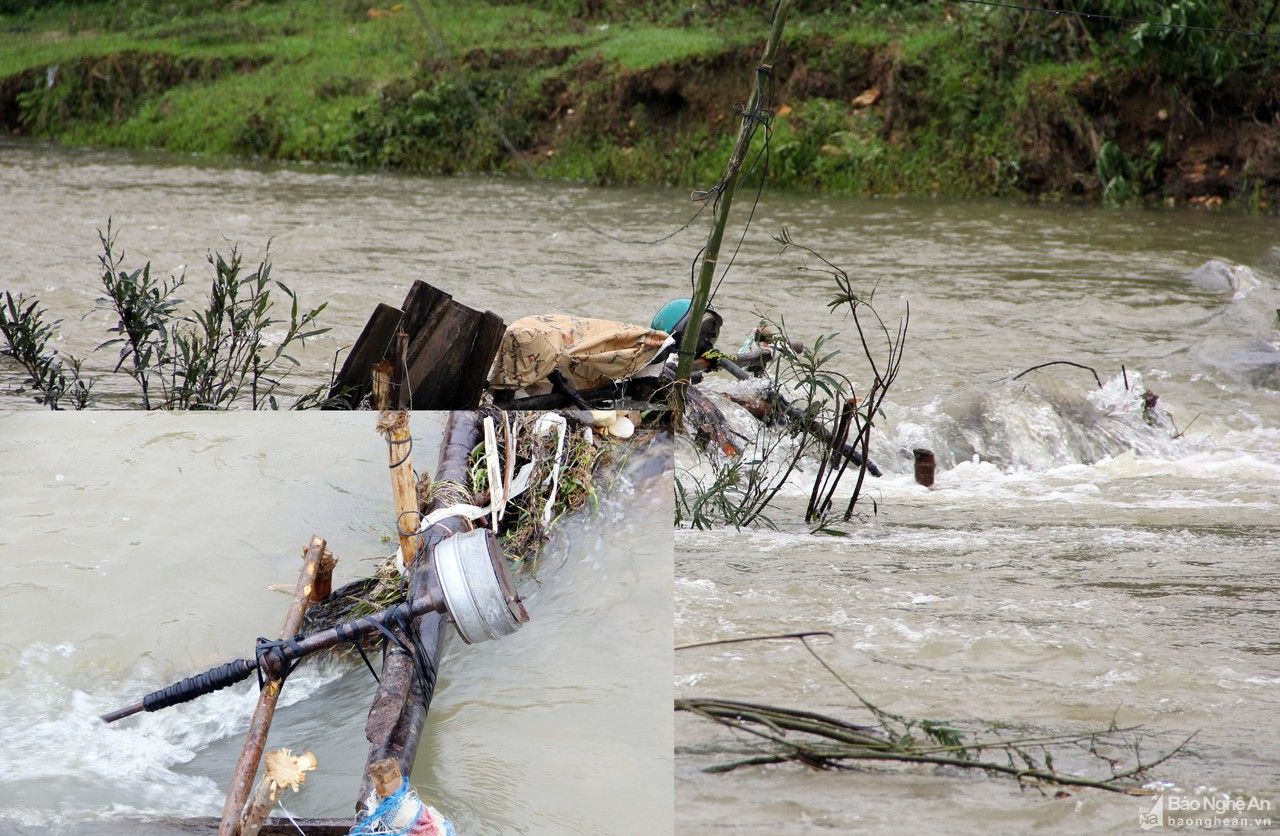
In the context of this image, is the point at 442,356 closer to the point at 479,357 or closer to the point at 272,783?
the point at 479,357

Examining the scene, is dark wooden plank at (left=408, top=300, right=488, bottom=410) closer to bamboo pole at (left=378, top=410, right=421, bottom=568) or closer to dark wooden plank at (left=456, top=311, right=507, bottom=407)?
dark wooden plank at (left=456, top=311, right=507, bottom=407)

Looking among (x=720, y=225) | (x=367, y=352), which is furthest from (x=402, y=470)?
(x=720, y=225)

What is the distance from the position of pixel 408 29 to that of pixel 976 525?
726 inches

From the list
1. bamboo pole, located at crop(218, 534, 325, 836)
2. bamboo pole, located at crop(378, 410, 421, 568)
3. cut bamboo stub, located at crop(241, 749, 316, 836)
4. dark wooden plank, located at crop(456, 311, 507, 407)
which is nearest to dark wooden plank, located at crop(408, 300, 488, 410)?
dark wooden plank, located at crop(456, 311, 507, 407)

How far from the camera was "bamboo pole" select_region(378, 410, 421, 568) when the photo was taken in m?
2.49

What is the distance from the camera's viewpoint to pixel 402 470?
2488mm

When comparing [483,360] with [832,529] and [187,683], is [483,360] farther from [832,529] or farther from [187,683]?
[832,529]

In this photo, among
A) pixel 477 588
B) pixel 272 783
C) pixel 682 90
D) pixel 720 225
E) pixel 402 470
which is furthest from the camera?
pixel 682 90

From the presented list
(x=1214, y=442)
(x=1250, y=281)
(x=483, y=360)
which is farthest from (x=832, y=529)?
(x=1250, y=281)

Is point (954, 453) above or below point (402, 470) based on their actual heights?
below

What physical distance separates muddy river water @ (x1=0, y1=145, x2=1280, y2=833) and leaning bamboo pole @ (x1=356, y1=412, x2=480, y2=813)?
23 centimetres

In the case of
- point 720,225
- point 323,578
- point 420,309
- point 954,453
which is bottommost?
point 954,453

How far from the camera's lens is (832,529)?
14.4 feet

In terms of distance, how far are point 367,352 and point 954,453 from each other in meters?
3.73
